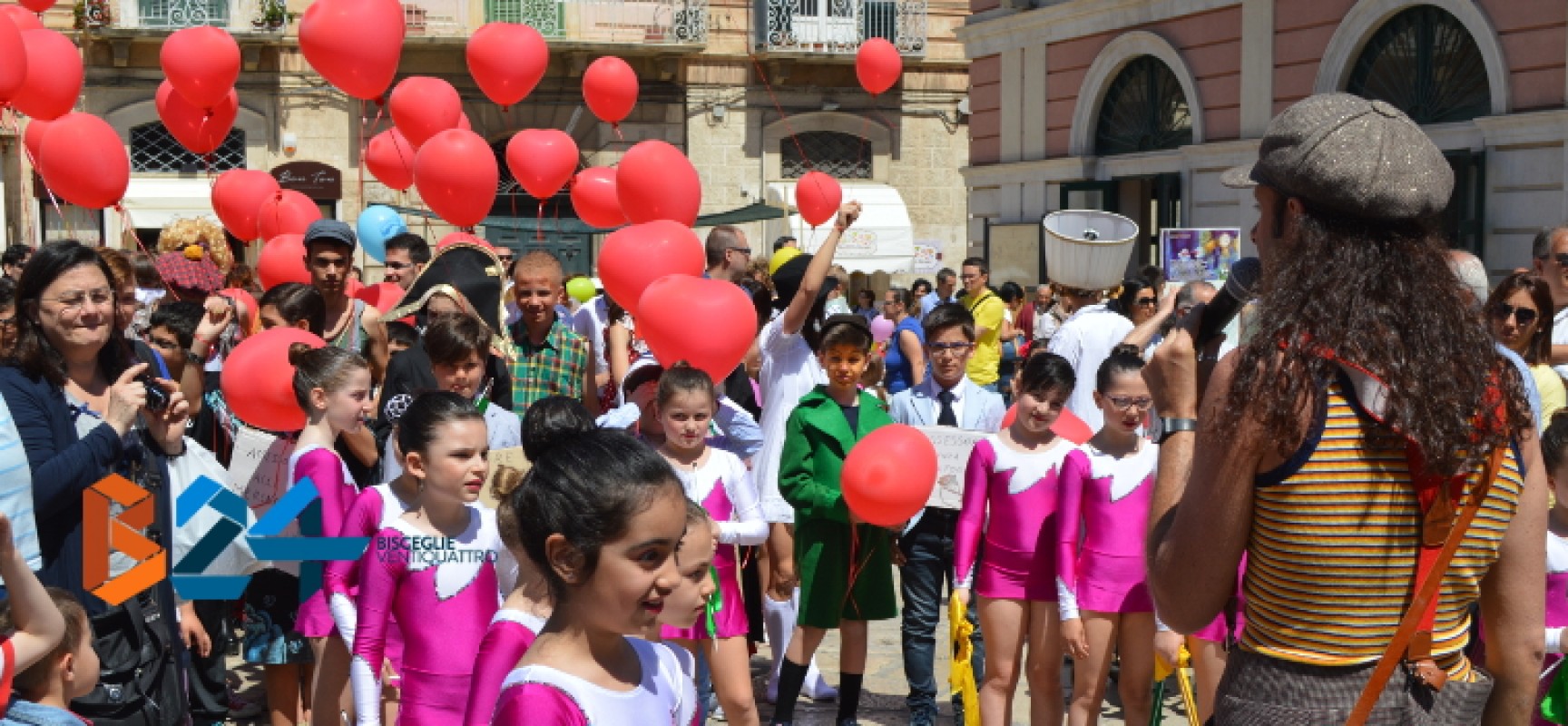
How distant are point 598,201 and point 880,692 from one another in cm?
354

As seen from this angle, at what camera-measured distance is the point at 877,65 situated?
468 inches

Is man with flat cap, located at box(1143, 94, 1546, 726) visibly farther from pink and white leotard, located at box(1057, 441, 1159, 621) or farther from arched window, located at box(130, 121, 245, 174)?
arched window, located at box(130, 121, 245, 174)

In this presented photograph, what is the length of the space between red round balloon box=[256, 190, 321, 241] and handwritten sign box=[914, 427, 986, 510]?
16.6ft

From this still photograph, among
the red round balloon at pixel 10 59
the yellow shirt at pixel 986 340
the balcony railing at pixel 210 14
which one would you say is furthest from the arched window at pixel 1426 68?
the balcony railing at pixel 210 14

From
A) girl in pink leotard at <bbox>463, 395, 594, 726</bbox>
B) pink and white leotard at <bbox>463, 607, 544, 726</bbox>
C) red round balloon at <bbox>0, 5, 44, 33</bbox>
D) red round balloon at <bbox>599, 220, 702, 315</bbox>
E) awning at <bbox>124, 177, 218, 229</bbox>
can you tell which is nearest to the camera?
girl in pink leotard at <bbox>463, 395, 594, 726</bbox>

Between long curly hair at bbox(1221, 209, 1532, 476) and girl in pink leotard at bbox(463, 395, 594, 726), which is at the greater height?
long curly hair at bbox(1221, 209, 1532, 476)

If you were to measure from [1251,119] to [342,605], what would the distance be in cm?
1401

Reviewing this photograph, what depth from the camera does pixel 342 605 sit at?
14.3 feet

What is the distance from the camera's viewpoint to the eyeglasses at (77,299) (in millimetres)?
4031

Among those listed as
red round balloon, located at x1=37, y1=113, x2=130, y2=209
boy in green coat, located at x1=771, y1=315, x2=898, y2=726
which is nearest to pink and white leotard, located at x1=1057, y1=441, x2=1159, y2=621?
boy in green coat, located at x1=771, y1=315, x2=898, y2=726

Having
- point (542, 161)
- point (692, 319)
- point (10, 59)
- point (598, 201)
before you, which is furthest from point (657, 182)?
point (10, 59)

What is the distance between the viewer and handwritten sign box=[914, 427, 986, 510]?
6.21 m

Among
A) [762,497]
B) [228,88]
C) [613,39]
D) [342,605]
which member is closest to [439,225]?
[613,39]

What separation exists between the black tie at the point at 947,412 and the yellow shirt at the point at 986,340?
15.4 feet
